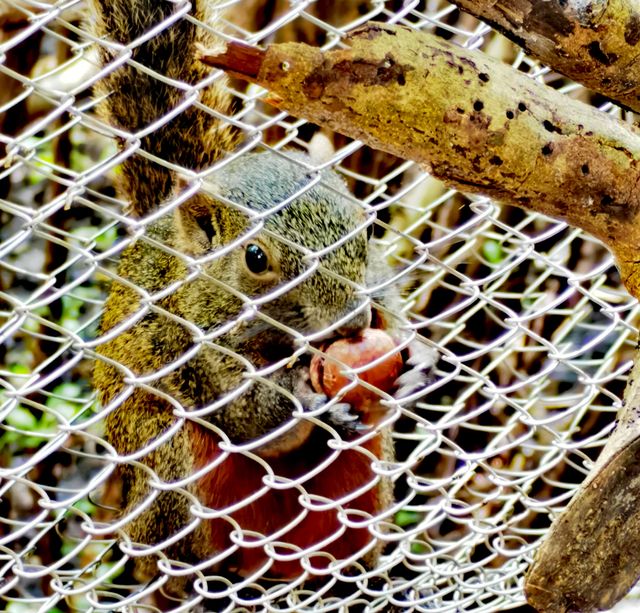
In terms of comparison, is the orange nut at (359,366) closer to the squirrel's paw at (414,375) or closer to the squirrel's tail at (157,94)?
the squirrel's paw at (414,375)

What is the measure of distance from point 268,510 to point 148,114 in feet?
3.59

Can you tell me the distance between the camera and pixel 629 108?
5.98ft

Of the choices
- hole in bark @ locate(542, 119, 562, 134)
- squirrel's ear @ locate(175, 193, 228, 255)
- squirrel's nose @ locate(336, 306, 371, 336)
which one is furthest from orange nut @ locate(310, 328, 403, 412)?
hole in bark @ locate(542, 119, 562, 134)

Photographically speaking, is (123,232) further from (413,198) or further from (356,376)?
(356,376)

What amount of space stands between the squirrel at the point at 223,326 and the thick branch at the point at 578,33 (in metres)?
0.75

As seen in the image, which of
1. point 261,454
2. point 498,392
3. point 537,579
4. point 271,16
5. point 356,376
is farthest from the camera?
point 271,16

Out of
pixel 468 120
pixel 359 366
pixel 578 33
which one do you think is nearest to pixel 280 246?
pixel 359 366

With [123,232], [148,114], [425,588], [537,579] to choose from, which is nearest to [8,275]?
[123,232]

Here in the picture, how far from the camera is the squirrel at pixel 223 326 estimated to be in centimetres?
226

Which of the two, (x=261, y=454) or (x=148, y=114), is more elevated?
(x=148, y=114)

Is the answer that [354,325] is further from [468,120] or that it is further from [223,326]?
→ [468,120]

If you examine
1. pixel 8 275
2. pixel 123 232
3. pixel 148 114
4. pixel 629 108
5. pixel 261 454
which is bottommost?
pixel 8 275

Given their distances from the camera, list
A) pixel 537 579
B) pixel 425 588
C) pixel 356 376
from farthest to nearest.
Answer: pixel 425 588
pixel 356 376
pixel 537 579

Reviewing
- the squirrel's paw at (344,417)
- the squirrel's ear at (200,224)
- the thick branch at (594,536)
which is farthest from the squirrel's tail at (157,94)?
the thick branch at (594,536)
